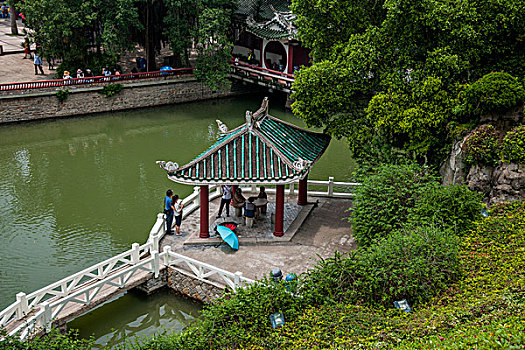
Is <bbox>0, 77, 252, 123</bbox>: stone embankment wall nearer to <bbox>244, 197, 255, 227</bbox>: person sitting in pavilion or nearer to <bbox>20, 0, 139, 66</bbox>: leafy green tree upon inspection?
<bbox>20, 0, 139, 66</bbox>: leafy green tree

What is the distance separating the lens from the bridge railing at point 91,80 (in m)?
26.8

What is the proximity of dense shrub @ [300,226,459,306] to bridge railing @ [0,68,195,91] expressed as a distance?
69.2 feet

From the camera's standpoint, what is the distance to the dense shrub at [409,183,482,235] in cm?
1199

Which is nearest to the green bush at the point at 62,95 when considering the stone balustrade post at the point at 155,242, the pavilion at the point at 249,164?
the pavilion at the point at 249,164

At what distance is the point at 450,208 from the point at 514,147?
2.16m

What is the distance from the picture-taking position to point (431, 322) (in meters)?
8.77

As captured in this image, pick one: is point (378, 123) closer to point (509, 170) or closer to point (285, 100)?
point (509, 170)

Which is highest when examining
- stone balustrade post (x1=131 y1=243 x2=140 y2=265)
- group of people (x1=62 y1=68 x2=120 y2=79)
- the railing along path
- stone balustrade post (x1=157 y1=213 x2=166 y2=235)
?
group of people (x1=62 y1=68 x2=120 y2=79)

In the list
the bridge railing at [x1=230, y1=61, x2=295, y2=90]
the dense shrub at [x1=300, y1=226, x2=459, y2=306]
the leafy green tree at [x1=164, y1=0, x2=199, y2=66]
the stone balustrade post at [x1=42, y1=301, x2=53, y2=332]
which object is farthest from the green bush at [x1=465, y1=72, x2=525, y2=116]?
the leafy green tree at [x1=164, y1=0, x2=199, y2=66]

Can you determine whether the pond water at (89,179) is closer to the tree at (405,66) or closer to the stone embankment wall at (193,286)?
the stone embankment wall at (193,286)

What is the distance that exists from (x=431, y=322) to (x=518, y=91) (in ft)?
24.7

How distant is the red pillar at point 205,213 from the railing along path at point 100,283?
3.44 feet

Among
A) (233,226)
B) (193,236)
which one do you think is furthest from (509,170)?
(193,236)

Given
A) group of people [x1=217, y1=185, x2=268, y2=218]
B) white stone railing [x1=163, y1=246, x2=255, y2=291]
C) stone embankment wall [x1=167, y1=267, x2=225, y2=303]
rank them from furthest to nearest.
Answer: group of people [x1=217, y1=185, x2=268, y2=218] < stone embankment wall [x1=167, y1=267, x2=225, y2=303] < white stone railing [x1=163, y1=246, x2=255, y2=291]
